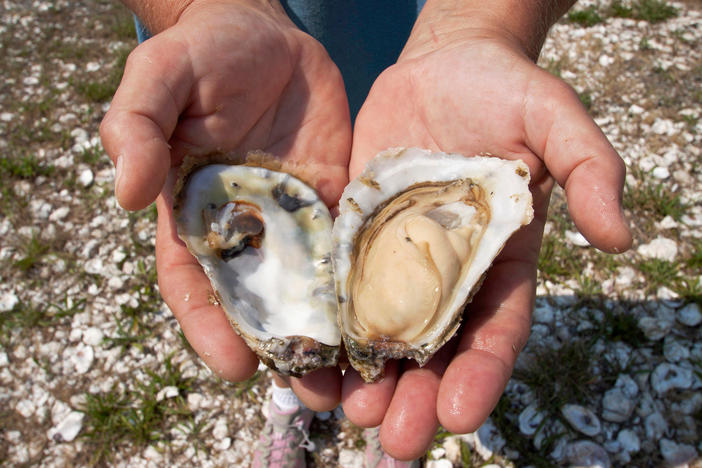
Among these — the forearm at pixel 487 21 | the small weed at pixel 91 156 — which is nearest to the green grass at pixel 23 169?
the small weed at pixel 91 156

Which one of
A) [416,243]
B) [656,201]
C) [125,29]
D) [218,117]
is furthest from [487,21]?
[125,29]

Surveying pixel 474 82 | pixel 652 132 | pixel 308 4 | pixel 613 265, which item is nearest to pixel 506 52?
pixel 474 82

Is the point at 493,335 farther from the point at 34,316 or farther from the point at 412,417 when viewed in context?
the point at 34,316

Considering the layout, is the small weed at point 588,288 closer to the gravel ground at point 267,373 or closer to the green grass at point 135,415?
the gravel ground at point 267,373

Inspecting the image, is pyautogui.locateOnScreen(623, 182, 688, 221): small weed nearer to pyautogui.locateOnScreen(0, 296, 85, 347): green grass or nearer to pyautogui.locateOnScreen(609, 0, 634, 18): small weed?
pyautogui.locateOnScreen(609, 0, 634, 18): small weed

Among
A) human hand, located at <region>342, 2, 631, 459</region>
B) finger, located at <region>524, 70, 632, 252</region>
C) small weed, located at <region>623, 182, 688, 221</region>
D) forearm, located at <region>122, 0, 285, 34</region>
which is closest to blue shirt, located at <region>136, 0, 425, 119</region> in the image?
forearm, located at <region>122, 0, 285, 34</region>
